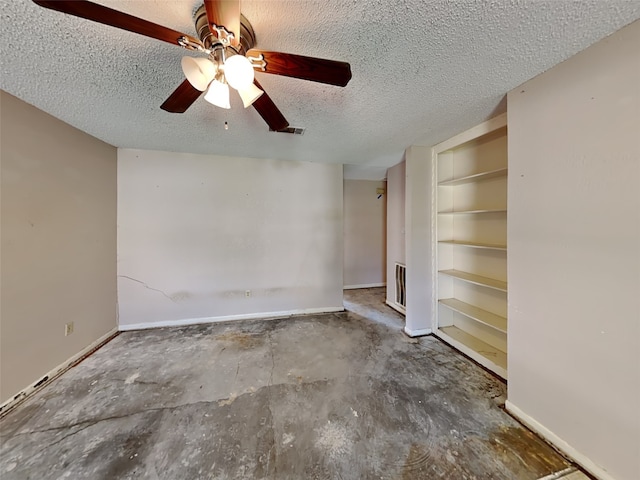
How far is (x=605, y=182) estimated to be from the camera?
1.27 m

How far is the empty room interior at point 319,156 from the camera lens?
119cm

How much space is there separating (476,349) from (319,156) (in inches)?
115

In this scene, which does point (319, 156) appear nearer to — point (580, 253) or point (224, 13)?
point (224, 13)

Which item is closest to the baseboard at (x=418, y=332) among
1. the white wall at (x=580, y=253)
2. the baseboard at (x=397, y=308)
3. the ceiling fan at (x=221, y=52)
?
the baseboard at (x=397, y=308)

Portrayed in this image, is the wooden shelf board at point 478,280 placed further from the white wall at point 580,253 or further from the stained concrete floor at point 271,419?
the stained concrete floor at point 271,419

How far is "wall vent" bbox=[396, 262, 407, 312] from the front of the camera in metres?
3.81

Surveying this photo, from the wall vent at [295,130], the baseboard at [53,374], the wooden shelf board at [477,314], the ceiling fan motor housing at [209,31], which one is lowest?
the baseboard at [53,374]

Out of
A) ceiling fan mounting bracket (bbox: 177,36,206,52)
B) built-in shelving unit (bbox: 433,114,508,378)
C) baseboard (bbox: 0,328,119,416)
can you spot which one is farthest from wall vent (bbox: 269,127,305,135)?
baseboard (bbox: 0,328,119,416)

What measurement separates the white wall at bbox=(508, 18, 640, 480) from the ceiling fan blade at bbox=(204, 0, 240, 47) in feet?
6.01

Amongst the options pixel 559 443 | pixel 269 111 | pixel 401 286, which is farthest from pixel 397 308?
pixel 269 111

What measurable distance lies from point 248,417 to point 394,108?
2.59 m

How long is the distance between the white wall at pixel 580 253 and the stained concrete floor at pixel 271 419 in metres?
0.31

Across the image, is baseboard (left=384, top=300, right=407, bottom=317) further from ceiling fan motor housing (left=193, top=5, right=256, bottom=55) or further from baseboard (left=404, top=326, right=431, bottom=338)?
ceiling fan motor housing (left=193, top=5, right=256, bottom=55)

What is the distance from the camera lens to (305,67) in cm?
112
